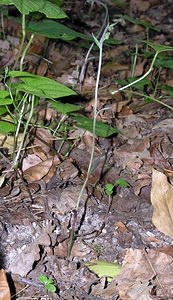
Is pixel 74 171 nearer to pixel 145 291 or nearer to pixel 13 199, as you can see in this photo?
pixel 13 199

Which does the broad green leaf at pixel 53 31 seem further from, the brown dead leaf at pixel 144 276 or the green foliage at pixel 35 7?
the brown dead leaf at pixel 144 276

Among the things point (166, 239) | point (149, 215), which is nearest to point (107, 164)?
point (149, 215)

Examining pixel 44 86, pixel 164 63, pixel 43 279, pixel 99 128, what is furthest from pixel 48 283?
pixel 164 63

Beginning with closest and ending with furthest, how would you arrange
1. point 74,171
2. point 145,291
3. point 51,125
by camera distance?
point 145,291 → point 74,171 → point 51,125

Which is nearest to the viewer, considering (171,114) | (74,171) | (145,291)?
(145,291)

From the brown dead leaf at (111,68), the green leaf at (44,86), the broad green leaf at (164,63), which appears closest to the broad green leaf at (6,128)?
the green leaf at (44,86)
